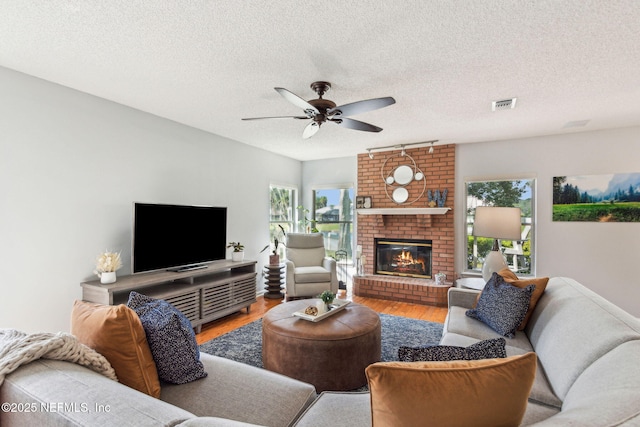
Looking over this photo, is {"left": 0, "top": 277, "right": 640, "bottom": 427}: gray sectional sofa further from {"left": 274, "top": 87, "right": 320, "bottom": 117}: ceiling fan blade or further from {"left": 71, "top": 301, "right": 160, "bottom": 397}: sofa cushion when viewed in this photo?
{"left": 274, "top": 87, "right": 320, "bottom": 117}: ceiling fan blade

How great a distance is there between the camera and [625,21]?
68.0 inches

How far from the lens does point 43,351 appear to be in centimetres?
101

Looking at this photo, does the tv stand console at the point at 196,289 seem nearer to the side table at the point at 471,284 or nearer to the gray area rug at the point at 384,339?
the gray area rug at the point at 384,339

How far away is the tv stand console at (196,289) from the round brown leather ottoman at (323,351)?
1.36 m

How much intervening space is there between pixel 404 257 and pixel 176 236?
11.6 ft

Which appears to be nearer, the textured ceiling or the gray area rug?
the textured ceiling

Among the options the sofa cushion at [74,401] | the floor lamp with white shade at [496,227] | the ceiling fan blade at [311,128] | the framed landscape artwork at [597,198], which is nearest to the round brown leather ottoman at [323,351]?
the sofa cushion at [74,401]

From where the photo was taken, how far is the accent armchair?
4.37m

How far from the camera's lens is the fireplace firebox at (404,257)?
4.89 meters

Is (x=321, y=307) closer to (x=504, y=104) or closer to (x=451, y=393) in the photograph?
(x=451, y=393)

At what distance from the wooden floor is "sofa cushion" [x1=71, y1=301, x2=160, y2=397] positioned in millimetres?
1964

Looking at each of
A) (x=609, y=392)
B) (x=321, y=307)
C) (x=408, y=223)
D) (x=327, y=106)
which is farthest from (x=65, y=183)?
(x=408, y=223)

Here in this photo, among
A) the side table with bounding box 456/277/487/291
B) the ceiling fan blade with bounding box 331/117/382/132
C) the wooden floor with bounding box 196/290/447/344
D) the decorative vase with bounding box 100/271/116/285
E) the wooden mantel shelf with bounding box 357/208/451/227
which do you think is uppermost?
the ceiling fan blade with bounding box 331/117/382/132

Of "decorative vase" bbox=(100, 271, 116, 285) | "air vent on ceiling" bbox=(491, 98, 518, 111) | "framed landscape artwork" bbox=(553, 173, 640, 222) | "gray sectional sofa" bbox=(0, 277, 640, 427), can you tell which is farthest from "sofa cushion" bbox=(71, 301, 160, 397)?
"framed landscape artwork" bbox=(553, 173, 640, 222)
